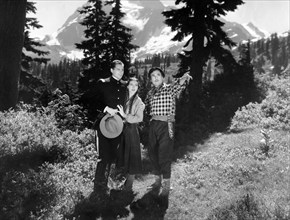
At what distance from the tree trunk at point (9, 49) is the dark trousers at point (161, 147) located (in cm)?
526

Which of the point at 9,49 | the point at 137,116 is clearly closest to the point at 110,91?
the point at 137,116

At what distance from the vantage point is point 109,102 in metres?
7.30

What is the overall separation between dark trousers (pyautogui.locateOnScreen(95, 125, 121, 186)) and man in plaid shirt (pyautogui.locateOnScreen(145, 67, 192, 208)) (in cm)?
81

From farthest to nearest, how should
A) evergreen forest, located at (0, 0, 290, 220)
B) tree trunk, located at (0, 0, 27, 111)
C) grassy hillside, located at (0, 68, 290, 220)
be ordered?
tree trunk, located at (0, 0, 27, 111), evergreen forest, located at (0, 0, 290, 220), grassy hillside, located at (0, 68, 290, 220)

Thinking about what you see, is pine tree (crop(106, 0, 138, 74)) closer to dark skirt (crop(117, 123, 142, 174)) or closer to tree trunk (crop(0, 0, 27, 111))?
tree trunk (crop(0, 0, 27, 111))

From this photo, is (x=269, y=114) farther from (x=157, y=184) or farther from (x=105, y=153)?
(x=105, y=153)

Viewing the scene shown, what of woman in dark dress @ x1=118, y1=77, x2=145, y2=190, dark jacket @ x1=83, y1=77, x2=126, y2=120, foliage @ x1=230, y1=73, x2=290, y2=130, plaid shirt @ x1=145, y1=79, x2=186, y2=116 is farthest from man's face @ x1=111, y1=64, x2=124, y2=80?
foliage @ x1=230, y1=73, x2=290, y2=130

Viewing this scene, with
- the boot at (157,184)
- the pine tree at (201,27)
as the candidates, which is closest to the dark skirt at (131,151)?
the boot at (157,184)

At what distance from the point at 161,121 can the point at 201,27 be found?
1174 centimetres

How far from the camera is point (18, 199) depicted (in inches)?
251

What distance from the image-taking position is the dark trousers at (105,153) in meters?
7.38

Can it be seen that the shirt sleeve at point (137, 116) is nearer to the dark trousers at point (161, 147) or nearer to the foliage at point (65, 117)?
the dark trousers at point (161, 147)

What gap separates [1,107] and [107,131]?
15.2 feet

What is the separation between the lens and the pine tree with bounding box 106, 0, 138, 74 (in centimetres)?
3088
